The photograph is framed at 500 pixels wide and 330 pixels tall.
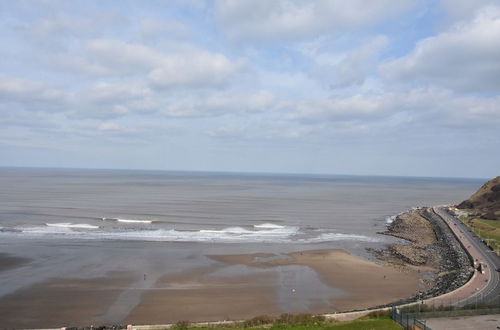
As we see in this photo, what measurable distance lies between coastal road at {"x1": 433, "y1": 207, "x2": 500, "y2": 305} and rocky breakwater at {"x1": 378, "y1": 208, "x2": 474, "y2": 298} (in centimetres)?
108

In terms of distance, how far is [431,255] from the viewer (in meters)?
48.9

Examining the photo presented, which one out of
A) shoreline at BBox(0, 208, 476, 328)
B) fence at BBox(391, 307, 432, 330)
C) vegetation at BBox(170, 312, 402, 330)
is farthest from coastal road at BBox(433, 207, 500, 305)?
vegetation at BBox(170, 312, 402, 330)

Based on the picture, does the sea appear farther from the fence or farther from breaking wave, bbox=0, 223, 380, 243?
the fence

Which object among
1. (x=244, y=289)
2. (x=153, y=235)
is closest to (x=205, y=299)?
(x=244, y=289)

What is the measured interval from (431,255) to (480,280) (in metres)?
15.5

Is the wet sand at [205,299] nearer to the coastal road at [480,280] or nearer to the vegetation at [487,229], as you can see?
the coastal road at [480,280]

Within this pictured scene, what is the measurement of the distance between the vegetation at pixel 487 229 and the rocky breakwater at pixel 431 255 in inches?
154

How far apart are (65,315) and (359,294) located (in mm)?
24172

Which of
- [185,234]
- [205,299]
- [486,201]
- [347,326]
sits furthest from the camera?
[486,201]

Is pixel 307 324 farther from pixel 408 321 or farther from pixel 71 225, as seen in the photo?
pixel 71 225

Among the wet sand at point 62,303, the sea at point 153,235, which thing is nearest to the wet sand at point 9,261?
the sea at point 153,235

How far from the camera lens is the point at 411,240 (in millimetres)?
59406

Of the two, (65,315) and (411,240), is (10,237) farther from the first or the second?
(411,240)

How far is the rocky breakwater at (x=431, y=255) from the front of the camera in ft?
117
